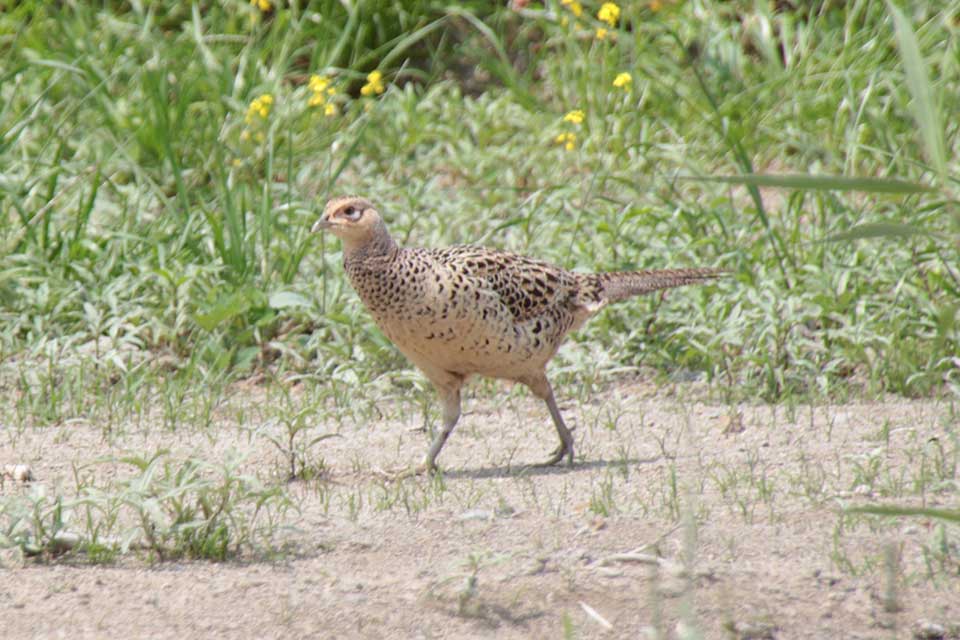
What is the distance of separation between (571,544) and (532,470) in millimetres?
1093

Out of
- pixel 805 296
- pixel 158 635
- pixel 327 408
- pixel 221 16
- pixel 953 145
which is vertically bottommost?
pixel 158 635

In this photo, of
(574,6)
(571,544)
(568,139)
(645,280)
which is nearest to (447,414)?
(645,280)

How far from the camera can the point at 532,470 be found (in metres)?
5.35

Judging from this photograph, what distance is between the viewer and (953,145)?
7934mm

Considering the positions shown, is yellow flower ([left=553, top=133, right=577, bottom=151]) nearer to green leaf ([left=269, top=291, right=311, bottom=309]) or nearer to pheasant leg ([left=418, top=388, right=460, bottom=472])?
green leaf ([left=269, top=291, right=311, bottom=309])

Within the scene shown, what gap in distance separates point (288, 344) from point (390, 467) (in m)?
1.50

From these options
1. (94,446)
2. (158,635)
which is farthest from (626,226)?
(158,635)

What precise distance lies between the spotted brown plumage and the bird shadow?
2.5 inches

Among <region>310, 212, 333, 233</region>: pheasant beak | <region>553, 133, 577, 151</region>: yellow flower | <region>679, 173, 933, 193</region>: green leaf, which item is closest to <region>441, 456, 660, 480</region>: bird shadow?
<region>310, 212, 333, 233</region>: pheasant beak

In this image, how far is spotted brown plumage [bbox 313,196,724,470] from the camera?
519 cm

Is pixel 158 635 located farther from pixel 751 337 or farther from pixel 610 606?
pixel 751 337

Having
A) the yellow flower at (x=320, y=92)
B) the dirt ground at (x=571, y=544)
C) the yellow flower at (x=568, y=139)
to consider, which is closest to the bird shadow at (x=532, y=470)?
the dirt ground at (x=571, y=544)

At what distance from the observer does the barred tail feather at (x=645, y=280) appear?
19.6 feet

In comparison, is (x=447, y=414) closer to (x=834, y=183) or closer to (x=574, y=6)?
(x=834, y=183)
